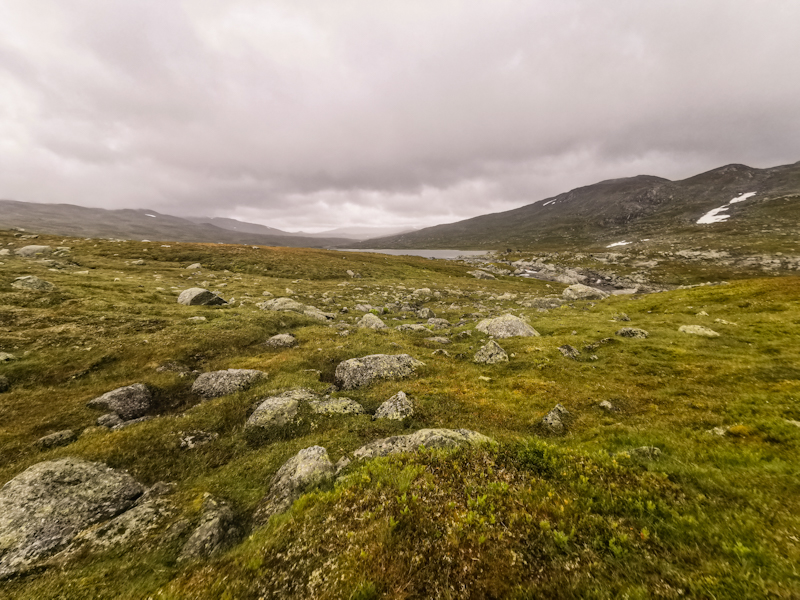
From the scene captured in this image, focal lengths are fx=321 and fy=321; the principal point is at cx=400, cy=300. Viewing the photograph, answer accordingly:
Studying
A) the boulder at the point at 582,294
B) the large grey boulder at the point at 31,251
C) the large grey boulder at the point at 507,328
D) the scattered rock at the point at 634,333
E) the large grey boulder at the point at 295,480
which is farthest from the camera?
the large grey boulder at the point at 31,251

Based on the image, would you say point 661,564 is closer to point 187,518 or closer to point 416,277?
point 187,518

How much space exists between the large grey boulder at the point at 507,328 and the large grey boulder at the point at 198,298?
31.9 m

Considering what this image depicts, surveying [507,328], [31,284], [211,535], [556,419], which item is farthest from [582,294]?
[31,284]

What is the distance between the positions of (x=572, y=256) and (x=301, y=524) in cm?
17178

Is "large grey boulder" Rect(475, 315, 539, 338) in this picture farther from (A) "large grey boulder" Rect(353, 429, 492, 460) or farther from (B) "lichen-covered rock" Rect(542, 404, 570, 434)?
(A) "large grey boulder" Rect(353, 429, 492, 460)

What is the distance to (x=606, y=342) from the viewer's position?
26.7m

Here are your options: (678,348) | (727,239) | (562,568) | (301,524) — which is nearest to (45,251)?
(301,524)

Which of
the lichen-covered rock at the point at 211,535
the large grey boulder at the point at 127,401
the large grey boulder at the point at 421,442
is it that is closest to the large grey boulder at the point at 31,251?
the large grey boulder at the point at 127,401

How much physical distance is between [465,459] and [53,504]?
43.3 ft

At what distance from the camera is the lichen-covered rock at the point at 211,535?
894 centimetres

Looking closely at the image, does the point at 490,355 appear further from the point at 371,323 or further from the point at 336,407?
the point at 371,323

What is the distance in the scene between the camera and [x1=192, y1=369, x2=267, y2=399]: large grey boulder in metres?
19.8

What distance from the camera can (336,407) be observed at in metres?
18.1

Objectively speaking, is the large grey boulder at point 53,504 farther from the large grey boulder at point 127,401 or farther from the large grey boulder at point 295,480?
the large grey boulder at point 127,401
